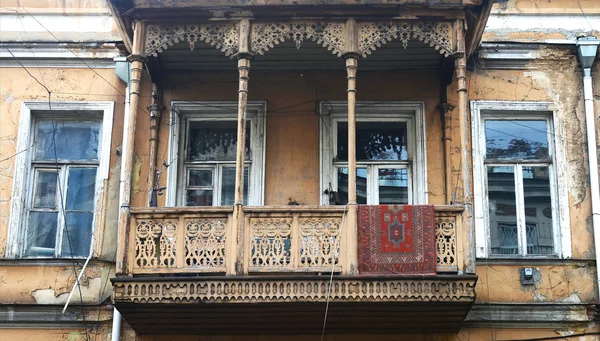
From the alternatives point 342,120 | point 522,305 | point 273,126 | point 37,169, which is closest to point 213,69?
point 273,126

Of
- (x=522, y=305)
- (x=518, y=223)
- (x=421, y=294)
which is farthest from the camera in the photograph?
(x=518, y=223)

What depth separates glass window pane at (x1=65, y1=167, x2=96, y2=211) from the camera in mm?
11836

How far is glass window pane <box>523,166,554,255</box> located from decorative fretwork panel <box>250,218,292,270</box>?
11.1 feet

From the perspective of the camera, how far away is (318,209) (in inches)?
398

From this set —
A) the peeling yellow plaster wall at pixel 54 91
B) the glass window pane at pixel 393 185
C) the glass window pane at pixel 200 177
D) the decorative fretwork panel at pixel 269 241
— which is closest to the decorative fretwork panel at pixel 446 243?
the glass window pane at pixel 393 185

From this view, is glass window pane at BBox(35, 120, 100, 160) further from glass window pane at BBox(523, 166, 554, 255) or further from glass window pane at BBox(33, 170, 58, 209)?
glass window pane at BBox(523, 166, 554, 255)

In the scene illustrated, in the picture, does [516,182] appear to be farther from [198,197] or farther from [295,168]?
[198,197]

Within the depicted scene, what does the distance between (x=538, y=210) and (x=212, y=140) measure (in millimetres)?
4430

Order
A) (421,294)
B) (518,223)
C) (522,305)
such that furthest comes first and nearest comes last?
(518,223) → (522,305) → (421,294)

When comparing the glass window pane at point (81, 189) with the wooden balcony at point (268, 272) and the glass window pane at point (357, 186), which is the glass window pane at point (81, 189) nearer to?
the wooden balcony at point (268, 272)

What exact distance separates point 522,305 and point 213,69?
506 cm

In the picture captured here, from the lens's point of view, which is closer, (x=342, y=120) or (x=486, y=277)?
(x=486, y=277)

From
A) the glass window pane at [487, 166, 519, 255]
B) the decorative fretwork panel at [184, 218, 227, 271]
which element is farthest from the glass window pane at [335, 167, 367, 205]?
the decorative fretwork panel at [184, 218, 227, 271]

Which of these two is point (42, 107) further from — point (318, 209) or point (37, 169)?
point (318, 209)
